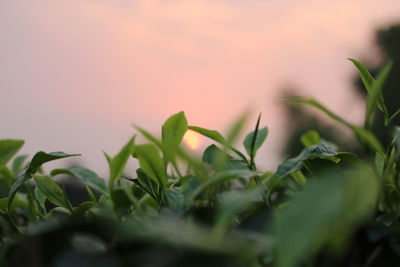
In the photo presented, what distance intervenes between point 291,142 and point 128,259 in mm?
12626

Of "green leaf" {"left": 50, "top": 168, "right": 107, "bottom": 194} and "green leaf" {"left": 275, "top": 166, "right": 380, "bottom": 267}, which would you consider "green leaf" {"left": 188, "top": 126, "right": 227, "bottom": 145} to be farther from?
"green leaf" {"left": 275, "top": 166, "right": 380, "bottom": 267}

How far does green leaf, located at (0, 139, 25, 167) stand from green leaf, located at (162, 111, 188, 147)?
19cm

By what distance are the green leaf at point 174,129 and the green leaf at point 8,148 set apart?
19cm

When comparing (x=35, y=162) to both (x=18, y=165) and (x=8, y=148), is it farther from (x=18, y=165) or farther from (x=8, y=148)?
(x=18, y=165)

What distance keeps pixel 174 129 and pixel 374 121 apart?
39.0 feet

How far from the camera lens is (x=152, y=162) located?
0.45 meters

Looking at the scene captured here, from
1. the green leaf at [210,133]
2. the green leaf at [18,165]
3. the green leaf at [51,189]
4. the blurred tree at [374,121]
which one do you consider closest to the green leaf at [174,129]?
the green leaf at [210,133]

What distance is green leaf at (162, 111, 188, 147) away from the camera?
497 mm

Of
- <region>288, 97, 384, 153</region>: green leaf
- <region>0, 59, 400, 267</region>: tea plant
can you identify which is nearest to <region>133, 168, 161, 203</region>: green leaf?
<region>0, 59, 400, 267</region>: tea plant

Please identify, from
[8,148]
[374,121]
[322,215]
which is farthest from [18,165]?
[374,121]

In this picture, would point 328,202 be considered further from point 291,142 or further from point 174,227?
point 291,142

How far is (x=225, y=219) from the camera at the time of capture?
0.31m

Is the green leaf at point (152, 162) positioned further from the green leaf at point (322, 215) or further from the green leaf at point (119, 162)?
the green leaf at point (322, 215)

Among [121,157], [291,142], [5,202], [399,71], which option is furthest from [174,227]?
[399,71]
